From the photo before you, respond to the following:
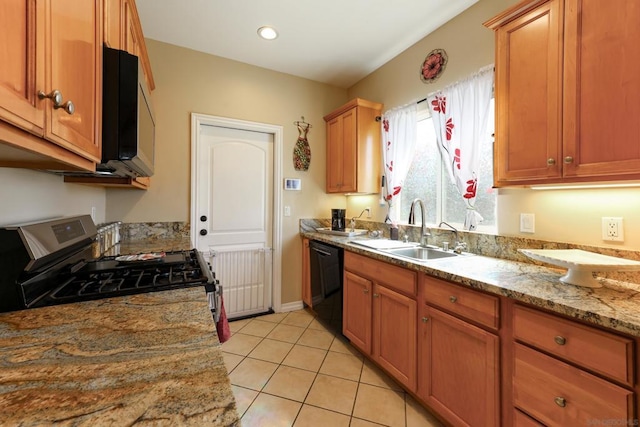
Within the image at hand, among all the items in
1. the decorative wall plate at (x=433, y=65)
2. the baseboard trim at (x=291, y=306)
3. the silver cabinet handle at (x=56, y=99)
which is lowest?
the baseboard trim at (x=291, y=306)

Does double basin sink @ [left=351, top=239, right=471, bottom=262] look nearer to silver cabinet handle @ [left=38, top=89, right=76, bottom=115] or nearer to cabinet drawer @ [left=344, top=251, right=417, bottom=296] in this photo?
cabinet drawer @ [left=344, top=251, right=417, bottom=296]

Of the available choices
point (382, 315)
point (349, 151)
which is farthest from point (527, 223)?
point (349, 151)

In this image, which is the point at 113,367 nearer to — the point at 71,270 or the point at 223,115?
the point at 71,270

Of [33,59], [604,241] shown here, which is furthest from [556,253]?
[33,59]

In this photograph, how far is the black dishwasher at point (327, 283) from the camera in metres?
2.43

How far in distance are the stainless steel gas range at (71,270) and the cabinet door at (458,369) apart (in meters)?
1.16

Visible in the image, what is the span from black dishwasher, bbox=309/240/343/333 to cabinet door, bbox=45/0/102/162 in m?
1.88

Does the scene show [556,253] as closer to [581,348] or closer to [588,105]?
[581,348]

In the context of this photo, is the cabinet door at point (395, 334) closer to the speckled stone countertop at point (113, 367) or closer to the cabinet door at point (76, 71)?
the speckled stone countertop at point (113, 367)

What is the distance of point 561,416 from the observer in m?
0.99

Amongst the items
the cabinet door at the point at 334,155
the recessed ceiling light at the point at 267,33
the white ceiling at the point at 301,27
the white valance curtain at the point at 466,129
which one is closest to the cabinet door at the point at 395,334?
the white valance curtain at the point at 466,129

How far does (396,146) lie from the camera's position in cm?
259

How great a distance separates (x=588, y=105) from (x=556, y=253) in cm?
67

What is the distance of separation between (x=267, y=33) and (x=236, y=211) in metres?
1.68
